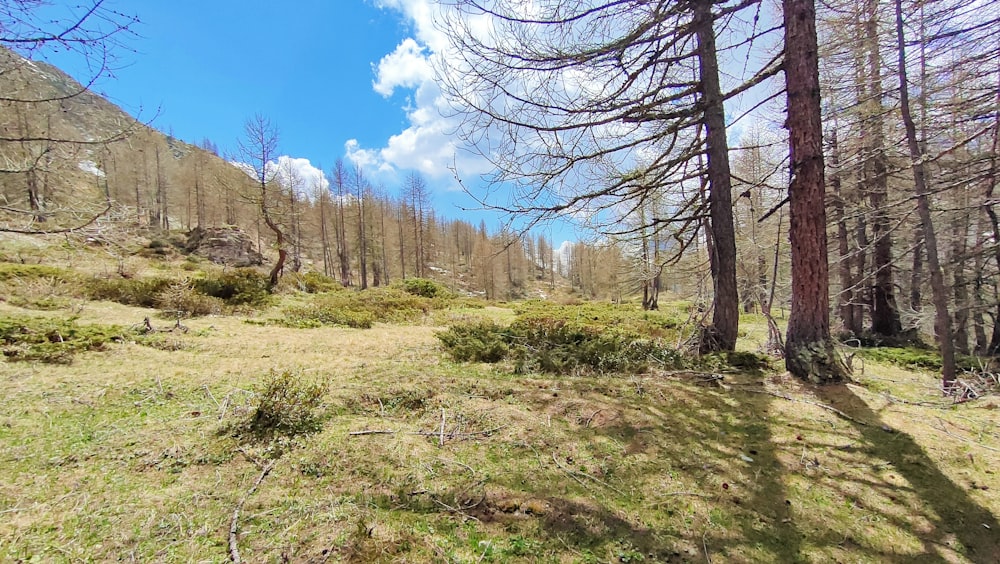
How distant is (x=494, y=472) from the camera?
2.25 metres

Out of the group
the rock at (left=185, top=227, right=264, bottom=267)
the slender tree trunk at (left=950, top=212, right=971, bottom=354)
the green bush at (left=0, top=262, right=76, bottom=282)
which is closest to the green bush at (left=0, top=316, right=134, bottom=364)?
the green bush at (left=0, top=262, right=76, bottom=282)

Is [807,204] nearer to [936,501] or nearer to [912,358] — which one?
[936,501]

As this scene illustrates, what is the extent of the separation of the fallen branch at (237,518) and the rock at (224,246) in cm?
2658

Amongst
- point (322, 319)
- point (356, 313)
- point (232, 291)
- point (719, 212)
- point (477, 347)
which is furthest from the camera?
point (232, 291)

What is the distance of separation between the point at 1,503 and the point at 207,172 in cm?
4362

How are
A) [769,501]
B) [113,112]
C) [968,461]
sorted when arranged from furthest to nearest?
1. [113,112]
2. [968,461]
3. [769,501]

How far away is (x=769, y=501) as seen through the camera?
79.4 inches

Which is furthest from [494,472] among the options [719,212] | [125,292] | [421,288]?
[421,288]

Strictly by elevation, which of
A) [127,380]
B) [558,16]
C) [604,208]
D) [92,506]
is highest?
[558,16]

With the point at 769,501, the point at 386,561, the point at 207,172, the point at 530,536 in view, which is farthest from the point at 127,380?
the point at 207,172

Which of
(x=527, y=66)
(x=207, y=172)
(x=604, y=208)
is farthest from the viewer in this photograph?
(x=207, y=172)

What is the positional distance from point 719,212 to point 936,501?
3.41 meters

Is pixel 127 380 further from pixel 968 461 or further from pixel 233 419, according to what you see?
pixel 968 461

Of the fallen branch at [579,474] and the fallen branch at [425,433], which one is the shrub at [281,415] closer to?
the fallen branch at [425,433]
